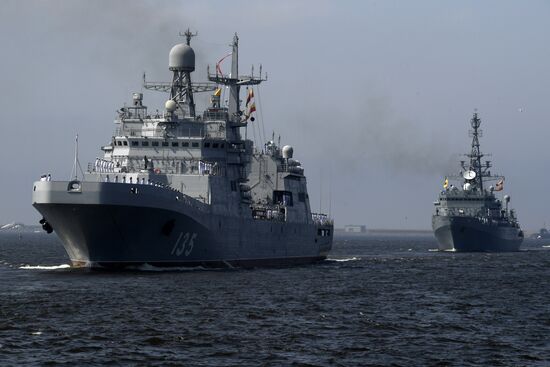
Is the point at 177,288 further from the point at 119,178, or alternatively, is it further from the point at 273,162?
the point at 273,162

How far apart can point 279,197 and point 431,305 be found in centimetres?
2897

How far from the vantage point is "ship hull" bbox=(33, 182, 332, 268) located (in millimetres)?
45562

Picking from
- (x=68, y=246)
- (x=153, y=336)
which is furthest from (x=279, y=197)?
(x=153, y=336)

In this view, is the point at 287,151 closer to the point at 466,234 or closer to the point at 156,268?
the point at 156,268

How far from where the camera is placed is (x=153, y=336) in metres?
28.9

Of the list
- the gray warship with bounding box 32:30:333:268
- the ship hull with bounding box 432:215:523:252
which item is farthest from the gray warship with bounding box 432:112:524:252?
the gray warship with bounding box 32:30:333:268

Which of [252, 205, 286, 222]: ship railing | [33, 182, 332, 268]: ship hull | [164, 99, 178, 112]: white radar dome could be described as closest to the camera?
[33, 182, 332, 268]: ship hull

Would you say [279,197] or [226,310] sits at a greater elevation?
[279,197]

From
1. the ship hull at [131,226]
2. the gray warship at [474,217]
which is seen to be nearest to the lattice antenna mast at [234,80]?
the ship hull at [131,226]

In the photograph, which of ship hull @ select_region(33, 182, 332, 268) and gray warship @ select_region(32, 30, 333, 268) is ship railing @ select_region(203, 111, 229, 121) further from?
ship hull @ select_region(33, 182, 332, 268)

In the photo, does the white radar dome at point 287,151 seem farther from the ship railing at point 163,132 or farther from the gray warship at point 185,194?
the ship railing at point 163,132

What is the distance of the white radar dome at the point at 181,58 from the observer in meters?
59.8

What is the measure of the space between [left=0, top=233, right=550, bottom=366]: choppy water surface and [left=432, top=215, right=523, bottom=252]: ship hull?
59.0 meters

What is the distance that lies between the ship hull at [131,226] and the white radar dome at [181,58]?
35.3ft
